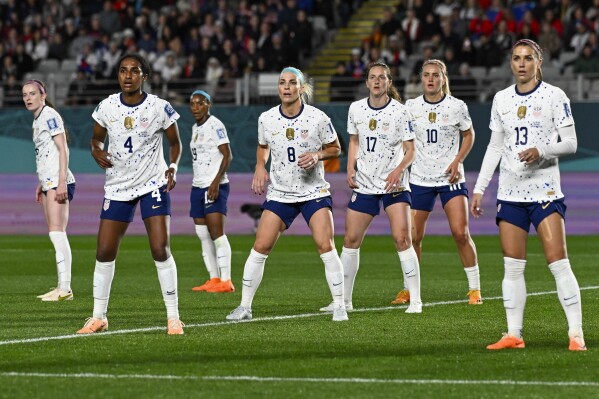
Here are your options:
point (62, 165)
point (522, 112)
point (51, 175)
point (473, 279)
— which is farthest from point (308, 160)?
point (51, 175)

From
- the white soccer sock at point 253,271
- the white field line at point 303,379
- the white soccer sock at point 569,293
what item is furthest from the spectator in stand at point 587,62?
the white field line at point 303,379

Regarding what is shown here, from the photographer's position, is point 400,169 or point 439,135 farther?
point 439,135

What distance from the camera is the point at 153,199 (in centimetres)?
1003

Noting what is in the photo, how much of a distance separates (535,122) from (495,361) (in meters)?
1.73

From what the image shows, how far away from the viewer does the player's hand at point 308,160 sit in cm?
1079

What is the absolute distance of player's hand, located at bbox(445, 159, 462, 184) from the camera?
12.7 meters

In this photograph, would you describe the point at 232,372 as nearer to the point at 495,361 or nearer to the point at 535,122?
the point at 495,361

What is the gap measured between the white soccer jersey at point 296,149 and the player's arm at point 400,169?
69cm

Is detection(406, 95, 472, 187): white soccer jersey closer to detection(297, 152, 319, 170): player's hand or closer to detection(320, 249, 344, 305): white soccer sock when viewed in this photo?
detection(320, 249, 344, 305): white soccer sock

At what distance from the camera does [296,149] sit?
11.1 m

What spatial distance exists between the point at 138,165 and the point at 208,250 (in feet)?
18.1

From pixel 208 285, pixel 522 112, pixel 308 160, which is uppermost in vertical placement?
pixel 522 112

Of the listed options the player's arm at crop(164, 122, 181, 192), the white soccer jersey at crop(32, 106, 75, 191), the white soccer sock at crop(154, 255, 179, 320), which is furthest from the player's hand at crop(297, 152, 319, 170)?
the white soccer jersey at crop(32, 106, 75, 191)

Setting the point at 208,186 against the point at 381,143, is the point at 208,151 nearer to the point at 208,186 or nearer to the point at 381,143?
the point at 208,186
